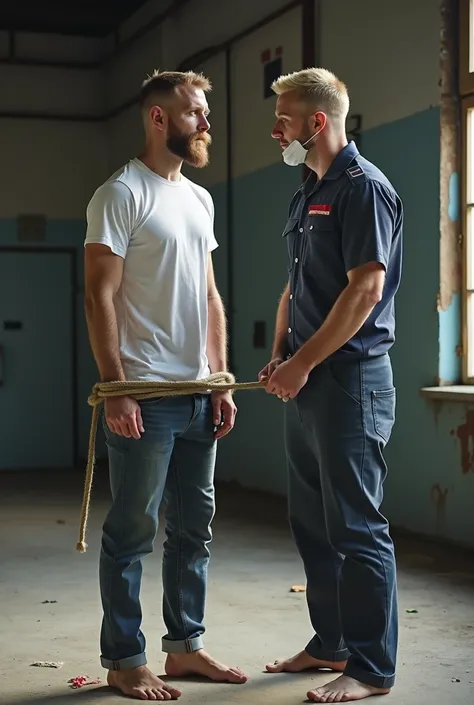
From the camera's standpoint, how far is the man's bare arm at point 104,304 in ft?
8.98

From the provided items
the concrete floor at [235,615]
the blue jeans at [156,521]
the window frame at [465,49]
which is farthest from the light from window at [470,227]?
the blue jeans at [156,521]

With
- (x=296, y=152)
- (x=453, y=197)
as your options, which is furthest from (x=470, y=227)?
(x=296, y=152)

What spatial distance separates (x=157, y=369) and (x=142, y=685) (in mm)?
851

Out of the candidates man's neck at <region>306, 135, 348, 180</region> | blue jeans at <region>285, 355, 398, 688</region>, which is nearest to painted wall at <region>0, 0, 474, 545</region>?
blue jeans at <region>285, 355, 398, 688</region>

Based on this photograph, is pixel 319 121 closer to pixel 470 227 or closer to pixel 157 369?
pixel 157 369

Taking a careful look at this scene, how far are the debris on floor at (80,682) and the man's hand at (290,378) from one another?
100cm

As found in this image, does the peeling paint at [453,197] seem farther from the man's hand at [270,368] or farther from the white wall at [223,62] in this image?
the man's hand at [270,368]

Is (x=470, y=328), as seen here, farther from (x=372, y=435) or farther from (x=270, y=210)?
(x=372, y=435)

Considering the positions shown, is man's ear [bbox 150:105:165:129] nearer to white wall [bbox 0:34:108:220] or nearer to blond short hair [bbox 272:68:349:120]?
blond short hair [bbox 272:68:349:120]

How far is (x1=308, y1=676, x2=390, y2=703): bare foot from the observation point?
2746 millimetres

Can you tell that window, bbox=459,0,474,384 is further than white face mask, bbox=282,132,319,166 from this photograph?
Yes

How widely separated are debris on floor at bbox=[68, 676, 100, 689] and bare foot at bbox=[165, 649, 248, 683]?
22cm

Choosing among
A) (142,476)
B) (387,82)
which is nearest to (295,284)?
(142,476)

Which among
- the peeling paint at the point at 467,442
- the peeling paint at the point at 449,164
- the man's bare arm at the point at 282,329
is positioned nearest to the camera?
the man's bare arm at the point at 282,329
